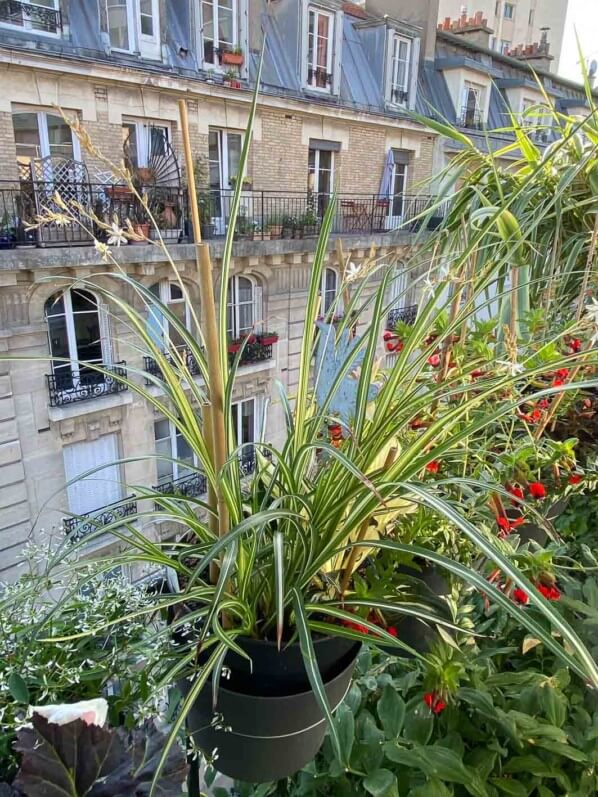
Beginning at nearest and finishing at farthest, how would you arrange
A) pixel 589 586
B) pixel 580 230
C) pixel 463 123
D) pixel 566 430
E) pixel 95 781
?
1. pixel 95 781
2. pixel 589 586
3. pixel 566 430
4. pixel 580 230
5. pixel 463 123

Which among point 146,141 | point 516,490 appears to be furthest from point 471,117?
point 516,490

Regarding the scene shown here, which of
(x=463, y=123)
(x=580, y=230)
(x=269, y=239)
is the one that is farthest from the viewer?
(x=463, y=123)

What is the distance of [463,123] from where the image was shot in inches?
273

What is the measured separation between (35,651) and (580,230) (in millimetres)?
1273

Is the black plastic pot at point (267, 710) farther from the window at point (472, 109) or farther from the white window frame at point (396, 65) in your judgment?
the window at point (472, 109)

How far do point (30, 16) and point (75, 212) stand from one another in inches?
56.3

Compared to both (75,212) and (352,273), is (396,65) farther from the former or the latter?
(352,273)

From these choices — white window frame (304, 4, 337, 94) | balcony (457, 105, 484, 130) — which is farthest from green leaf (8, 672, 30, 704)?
balcony (457, 105, 484, 130)

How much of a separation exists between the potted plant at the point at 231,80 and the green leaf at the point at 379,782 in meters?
4.96

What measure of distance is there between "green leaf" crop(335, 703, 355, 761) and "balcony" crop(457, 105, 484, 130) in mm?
7569

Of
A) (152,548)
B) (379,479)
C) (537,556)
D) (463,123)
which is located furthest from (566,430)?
(463,123)

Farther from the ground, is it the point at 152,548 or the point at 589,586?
the point at 152,548

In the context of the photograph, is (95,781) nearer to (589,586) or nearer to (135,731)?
(135,731)

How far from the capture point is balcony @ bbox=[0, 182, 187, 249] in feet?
12.0
